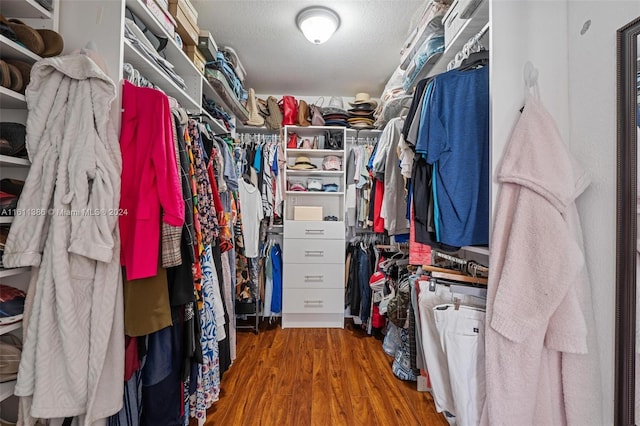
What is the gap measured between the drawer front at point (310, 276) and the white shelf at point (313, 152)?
3.59 ft

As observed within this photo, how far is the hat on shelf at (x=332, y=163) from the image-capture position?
2.64m

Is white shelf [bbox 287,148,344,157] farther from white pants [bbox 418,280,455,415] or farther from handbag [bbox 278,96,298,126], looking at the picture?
white pants [bbox 418,280,455,415]

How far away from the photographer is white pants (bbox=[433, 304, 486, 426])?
859mm

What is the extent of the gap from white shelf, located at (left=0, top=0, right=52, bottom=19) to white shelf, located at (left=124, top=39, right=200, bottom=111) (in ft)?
0.78

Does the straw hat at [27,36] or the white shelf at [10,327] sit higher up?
the straw hat at [27,36]

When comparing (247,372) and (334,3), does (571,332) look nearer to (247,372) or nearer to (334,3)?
(247,372)

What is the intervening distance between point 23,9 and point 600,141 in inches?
76.0

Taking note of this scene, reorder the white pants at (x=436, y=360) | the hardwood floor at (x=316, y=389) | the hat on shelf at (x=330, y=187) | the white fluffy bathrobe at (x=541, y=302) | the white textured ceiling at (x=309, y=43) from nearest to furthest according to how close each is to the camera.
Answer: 1. the white fluffy bathrobe at (x=541, y=302)
2. the white pants at (x=436, y=360)
3. the hardwood floor at (x=316, y=389)
4. the white textured ceiling at (x=309, y=43)
5. the hat on shelf at (x=330, y=187)

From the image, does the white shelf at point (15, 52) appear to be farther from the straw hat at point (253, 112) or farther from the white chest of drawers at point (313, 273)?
the white chest of drawers at point (313, 273)

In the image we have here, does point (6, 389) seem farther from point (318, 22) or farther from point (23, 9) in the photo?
point (318, 22)

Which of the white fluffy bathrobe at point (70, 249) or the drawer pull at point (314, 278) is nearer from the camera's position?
the white fluffy bathrobe at point (70, 249)

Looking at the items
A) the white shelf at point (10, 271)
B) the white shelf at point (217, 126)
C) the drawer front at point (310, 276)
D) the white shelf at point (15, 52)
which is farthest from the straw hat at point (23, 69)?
the drawer front at point (310, 276)

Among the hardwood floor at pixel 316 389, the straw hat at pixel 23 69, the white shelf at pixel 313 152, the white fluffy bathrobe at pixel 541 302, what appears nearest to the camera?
the white fluffy bathrobe at pixel 541 302

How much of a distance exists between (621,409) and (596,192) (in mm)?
624
